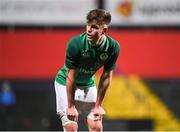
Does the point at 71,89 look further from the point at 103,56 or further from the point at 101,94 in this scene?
the point at 103,56

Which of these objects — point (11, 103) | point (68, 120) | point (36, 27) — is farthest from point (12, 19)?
point (68, 120)

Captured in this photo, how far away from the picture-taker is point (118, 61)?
12.9 metres

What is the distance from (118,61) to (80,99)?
5995 millimetres

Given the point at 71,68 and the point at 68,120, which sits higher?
the point at 71,68

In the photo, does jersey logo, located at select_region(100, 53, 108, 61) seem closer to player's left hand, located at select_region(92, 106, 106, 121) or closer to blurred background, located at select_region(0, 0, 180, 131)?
player's left hand, located at select_region(92, 106, 106, 121)

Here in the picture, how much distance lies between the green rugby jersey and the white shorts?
208mm

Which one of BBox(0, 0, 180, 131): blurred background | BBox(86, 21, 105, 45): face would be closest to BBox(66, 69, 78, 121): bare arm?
BBox(86, 21, 105, 45): face

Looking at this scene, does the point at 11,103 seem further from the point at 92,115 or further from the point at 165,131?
the point at 92,115

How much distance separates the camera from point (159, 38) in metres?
12.9

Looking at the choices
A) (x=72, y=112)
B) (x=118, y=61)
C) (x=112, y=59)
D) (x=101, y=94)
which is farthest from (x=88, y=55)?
(x=118, y=61)

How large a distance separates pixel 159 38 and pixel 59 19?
194 centimetres

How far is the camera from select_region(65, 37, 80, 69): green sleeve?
636 cm

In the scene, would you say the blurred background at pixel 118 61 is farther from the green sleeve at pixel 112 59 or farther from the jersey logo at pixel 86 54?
the jersey logo at pixel 86 54

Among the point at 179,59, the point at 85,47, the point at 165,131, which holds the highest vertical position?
the point at 85,47
